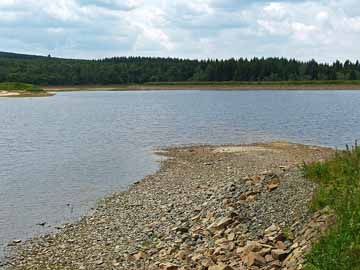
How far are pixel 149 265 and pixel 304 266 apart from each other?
4.24 m

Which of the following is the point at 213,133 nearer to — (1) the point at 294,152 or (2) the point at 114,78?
(1) the point at 294,152

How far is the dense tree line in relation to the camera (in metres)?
138

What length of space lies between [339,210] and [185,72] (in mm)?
146490

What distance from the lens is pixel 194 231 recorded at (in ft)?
41.3

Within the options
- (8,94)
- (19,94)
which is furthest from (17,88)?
(8,94)

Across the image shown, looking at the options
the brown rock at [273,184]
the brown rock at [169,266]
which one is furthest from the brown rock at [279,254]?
the brown rock at [273,184]

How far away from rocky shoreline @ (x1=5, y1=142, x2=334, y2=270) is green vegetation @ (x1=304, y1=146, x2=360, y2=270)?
40 centimetres

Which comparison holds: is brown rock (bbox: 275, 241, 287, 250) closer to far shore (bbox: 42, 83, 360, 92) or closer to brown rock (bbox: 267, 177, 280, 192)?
brown rock (bbox: 267, 177, 280, 192)

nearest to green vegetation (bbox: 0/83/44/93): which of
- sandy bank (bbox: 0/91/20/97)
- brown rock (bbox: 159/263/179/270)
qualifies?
sandy bank (bbox: 0/91/20/97)

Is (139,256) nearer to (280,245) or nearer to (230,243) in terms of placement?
(230,243)

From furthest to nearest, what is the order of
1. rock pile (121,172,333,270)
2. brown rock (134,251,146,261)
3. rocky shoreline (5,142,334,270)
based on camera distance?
brown rock (134,251,146,261) < rocky shoreline (5,142,334,270) < rock pile (121,172,333,270)

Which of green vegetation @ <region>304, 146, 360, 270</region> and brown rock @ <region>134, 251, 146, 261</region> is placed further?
brown rock @ <region>134, 251, 146, 261</region>

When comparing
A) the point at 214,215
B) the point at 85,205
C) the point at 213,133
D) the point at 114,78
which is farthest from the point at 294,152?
the point at 114,78

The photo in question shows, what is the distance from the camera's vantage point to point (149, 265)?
11.2 m
